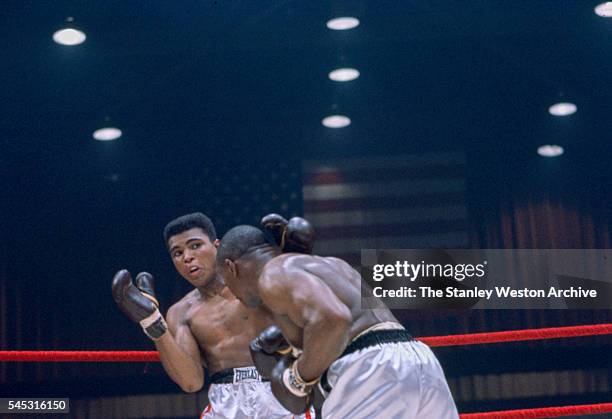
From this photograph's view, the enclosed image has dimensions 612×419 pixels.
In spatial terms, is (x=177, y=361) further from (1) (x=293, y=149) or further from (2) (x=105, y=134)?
(2) (x=105, y=134)

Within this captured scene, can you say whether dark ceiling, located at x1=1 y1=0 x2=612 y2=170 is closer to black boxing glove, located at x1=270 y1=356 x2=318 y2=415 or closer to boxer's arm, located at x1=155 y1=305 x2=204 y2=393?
boxer's arm, located at x1=155 y1=305 x2=204 y2=393

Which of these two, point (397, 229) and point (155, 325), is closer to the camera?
point (155, 325)

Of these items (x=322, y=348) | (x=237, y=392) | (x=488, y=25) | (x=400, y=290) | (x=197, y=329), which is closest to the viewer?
(x=322, y=348)

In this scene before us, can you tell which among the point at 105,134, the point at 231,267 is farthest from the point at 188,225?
the point at 105,134

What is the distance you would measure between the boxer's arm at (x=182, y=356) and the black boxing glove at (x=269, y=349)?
52cm

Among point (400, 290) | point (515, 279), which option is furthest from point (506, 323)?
point (400, 290)

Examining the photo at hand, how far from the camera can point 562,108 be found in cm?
582

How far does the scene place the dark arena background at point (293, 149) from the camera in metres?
5.14

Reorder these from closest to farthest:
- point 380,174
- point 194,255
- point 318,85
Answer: point 194,255, point 380,174, point 318,85

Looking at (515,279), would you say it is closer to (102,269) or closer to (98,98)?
(102,269)

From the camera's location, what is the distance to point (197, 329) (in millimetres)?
2916

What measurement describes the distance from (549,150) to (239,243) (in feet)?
12.7

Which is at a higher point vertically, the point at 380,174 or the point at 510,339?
the point at 380,174

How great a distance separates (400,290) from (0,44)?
124 inches
